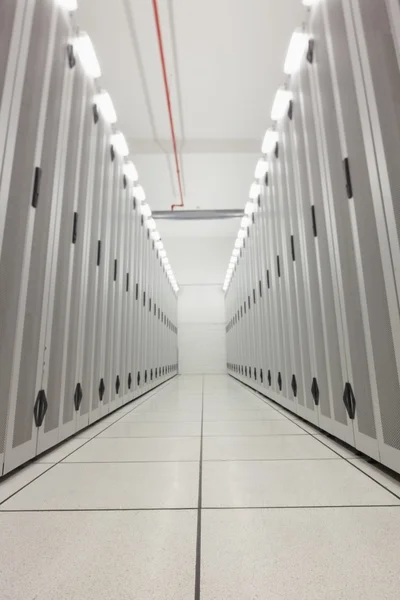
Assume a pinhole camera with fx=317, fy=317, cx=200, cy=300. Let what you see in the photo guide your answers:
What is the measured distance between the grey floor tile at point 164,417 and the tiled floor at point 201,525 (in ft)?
2.74

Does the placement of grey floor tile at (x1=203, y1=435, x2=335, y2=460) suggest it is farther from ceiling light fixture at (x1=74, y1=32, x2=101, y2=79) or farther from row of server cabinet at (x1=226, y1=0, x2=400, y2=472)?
ceiling light fixture at (x1=74, y1=32, x2=101, y2=79)

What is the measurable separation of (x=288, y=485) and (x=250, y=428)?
1.04 meters

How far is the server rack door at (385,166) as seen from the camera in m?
1.23

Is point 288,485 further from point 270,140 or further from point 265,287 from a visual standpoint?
point 270,140

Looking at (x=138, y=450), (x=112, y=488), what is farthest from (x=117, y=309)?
(x=112, y=488)

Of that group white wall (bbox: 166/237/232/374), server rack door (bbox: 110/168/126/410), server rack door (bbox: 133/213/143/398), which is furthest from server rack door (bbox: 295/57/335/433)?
white wall (bbox: 166/237/232/374)

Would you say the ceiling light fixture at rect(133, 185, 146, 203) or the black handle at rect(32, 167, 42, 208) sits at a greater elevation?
the ceiling light fixture at rect(133, 185, 146, 203)

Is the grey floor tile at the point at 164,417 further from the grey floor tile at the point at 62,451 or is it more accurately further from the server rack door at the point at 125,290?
the grey floor tile at the point at 62,451

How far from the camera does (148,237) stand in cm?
508

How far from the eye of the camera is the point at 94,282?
2580mm

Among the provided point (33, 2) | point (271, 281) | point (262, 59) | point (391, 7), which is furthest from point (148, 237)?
point (391, 7)

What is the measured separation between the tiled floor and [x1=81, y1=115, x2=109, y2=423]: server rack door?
712mm

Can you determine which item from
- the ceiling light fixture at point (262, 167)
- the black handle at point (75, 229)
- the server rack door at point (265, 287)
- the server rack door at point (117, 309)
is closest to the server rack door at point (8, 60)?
the black handle at point (75, 229)

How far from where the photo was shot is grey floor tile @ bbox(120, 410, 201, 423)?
102 inches
